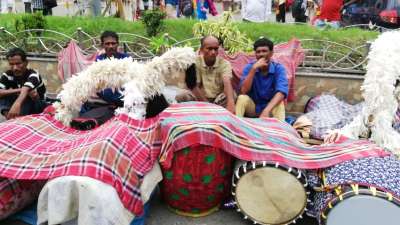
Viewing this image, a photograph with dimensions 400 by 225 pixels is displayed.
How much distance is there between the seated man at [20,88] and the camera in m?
4.64

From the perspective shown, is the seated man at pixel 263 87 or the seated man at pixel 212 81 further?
the seated man at pixel 212 81

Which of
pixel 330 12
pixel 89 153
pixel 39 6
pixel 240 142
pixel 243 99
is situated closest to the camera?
pixel 89 153

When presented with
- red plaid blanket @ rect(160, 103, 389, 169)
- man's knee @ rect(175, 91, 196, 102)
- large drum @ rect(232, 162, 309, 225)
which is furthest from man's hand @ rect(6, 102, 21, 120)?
large drum @ rect(232, 162, 309, 225)

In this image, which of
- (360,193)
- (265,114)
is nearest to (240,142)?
Result: (360,193)

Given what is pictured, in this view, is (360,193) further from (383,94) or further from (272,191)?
(383,94)

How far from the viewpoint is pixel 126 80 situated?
401 cm

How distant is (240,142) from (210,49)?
154cm

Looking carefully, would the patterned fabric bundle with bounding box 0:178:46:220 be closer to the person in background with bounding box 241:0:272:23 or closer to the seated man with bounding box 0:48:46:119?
the seated man with bounding box 0:48:46:119

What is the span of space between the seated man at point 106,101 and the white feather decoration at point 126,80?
25cm

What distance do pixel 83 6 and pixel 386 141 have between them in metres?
7.51

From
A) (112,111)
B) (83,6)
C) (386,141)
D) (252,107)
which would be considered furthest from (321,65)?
(83,6)

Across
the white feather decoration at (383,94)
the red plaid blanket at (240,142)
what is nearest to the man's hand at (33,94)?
the red plaid blanket at (240,142)

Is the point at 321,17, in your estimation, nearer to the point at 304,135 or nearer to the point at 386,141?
the point at 304,135

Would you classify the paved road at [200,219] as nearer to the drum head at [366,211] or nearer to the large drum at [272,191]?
the large drum at [272,191]
